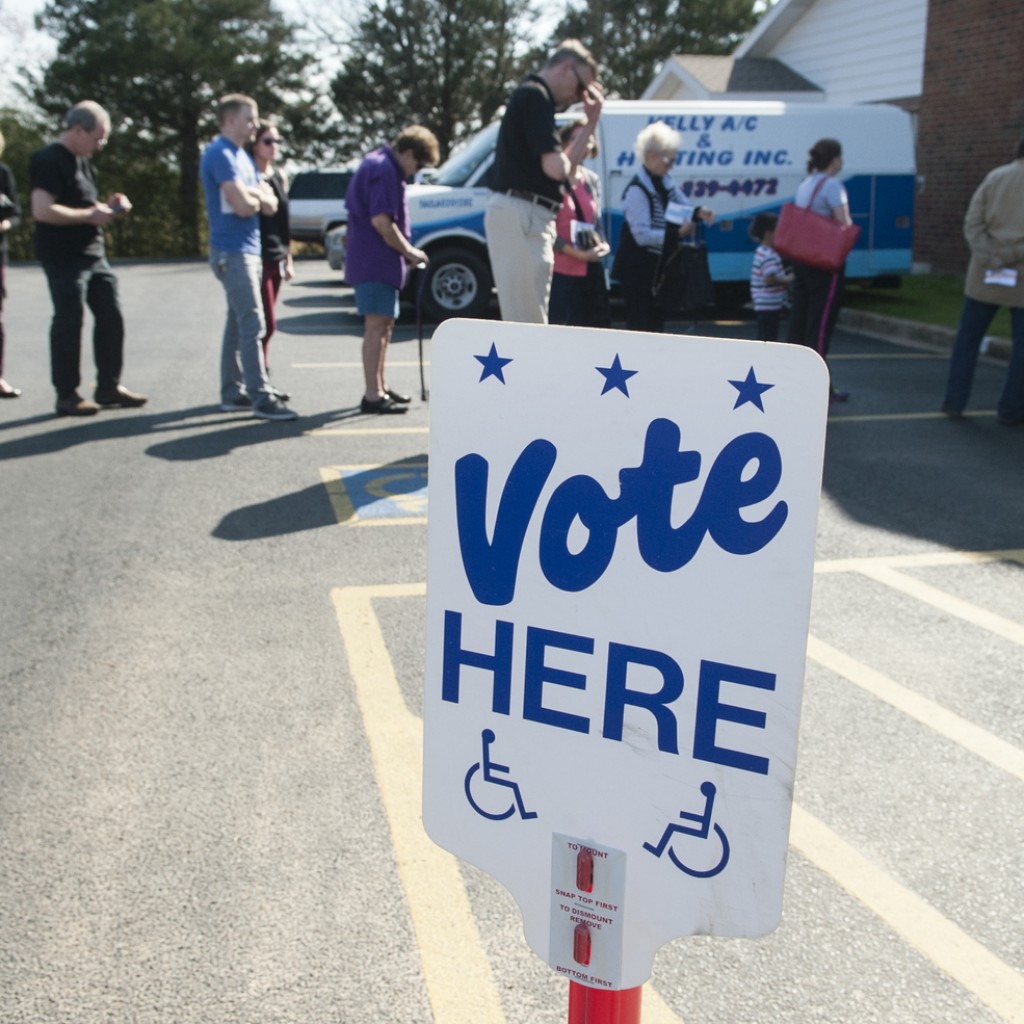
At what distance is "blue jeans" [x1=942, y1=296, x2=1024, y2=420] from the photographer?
24.3ft

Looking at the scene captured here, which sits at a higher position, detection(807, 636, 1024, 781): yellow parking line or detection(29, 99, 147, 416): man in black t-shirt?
detection(29, 99, 147, 416): man in black t-shirt

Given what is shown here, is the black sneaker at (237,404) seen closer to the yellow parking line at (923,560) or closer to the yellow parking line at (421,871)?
the yellow parking line at (421,871)

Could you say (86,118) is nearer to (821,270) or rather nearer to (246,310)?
(246,310)

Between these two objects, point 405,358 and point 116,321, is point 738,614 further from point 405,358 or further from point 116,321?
point 405,358

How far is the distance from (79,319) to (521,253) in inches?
123

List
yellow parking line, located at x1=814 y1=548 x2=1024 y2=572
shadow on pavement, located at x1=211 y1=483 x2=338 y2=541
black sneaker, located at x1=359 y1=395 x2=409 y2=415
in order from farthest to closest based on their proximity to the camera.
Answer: black sneaker, located at x1=359 y1=395 x2=409 y2=415
shadow on pavement, located at x1=211 y1=483 x2=338 y2=541
yellow parking line, located at x1=814 y1=548 x2=1024 y2=572

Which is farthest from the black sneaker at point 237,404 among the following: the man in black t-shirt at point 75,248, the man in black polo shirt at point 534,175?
the man in black polo shirt at point 534,175

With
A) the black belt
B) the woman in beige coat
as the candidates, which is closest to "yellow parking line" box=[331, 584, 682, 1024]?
the black belt

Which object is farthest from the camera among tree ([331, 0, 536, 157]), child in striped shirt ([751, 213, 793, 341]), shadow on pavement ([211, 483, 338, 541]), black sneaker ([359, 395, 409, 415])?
tree ([331, 0, 536, 157])

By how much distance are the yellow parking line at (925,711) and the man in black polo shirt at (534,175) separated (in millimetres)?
3029

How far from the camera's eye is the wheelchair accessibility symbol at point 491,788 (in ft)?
5.09

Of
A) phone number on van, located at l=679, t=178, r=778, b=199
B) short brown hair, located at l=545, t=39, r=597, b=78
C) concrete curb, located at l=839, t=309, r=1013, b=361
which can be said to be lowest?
concrete curb, located at l=839, t=309, r=1013, b=361

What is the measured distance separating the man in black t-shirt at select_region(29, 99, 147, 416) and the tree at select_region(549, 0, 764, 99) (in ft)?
130

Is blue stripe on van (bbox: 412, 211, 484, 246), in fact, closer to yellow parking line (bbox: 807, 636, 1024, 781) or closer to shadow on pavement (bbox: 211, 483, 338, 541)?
shadow on pavement (bbox: 211, 483, 338, 541)
